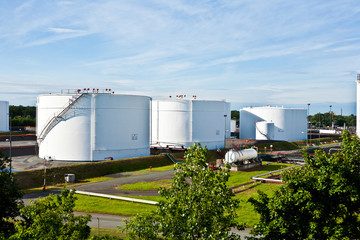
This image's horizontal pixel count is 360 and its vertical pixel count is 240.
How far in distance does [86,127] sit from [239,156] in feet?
71.7

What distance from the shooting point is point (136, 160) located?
50.3 meters

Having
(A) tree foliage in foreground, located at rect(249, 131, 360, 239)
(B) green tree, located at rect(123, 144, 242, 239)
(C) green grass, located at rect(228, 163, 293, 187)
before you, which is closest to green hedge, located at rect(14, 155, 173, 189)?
(C) green grass, located at rect(228, 163, 293, 187)

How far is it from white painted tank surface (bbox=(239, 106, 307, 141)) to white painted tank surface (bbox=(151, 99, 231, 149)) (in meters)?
27.4

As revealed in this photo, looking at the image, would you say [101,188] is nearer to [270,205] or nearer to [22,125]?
[270,205]

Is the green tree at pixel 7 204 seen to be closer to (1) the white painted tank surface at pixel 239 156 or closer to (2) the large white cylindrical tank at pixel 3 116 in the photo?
(1) the white painted tank surface at pixel 239 156

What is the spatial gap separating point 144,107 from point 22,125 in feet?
221

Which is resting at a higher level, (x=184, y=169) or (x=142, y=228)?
(x=184, y=169)

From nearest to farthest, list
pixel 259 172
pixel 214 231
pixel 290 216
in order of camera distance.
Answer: pixel 214 231 < pixel 290 216 < pixel 259 172

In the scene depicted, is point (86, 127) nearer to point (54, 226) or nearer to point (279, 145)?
point (54, 226)

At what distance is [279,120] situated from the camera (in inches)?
3536

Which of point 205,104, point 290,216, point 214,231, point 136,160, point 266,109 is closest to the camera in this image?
point 214,231

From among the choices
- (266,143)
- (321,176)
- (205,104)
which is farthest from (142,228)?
(266,143)

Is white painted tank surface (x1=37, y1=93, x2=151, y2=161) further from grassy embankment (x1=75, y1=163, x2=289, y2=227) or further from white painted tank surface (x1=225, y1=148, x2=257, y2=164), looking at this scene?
white painted tank surface (x1=225, y1=148, x2=257, y2=164)

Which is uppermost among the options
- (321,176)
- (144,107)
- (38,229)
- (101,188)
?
(144,107)
